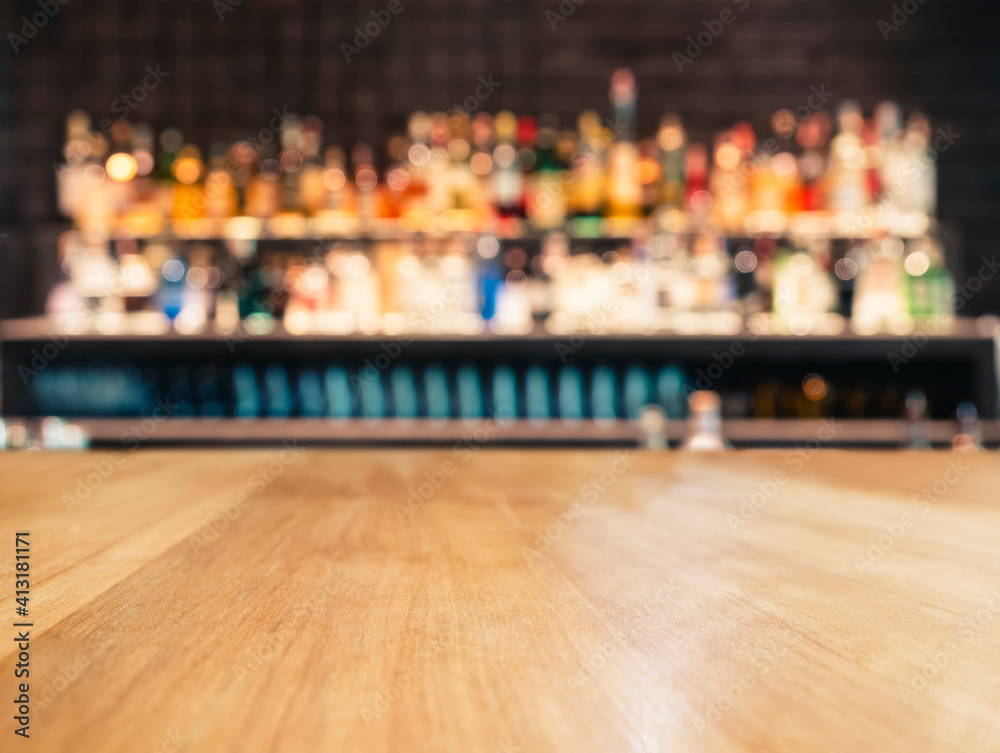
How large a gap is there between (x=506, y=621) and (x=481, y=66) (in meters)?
2.47

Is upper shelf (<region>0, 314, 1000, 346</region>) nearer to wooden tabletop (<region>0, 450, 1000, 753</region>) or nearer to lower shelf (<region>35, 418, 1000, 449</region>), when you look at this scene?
lower shelf (<region>35, 418, 1000, 449</region>)

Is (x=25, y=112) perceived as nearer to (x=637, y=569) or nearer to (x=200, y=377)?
(x=200, y=377)

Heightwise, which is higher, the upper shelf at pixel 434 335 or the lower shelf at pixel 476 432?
A: the upper shelf at pixel 434 335

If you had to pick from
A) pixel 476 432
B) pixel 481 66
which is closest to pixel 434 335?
pixel 476 432

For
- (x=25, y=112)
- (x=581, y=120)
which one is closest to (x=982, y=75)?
(x=581, y=120)

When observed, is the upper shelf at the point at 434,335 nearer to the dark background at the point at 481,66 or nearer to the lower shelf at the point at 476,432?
the lower shelf at the point at 476,432

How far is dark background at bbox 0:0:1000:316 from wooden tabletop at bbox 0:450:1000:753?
2176 mm

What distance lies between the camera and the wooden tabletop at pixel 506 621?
0.20 m

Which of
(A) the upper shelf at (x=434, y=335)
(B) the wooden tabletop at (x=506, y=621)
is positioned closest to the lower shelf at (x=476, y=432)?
(A) the upper shelf at (x=434, y=335)

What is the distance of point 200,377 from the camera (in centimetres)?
231

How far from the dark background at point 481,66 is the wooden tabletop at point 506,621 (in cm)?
218

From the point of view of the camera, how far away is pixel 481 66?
247cm

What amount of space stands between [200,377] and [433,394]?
74 cm

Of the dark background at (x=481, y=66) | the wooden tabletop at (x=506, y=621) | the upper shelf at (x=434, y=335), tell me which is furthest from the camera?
the dark background at (x=481, y=66)
